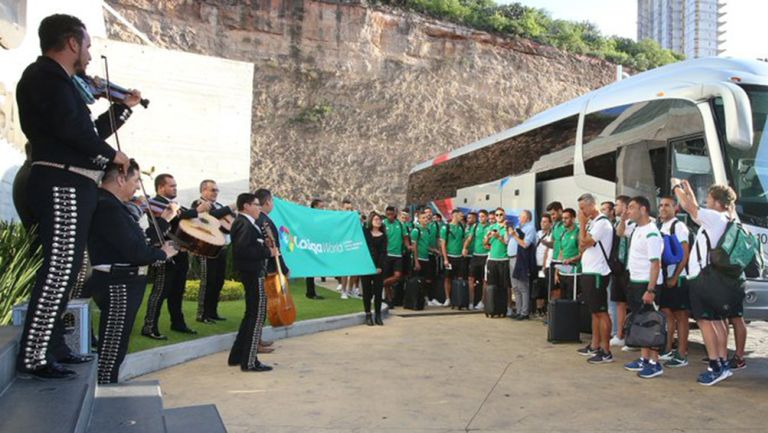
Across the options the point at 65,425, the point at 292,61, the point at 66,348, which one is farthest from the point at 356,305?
the point at 292,61

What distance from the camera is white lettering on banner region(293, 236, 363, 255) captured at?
1184cm

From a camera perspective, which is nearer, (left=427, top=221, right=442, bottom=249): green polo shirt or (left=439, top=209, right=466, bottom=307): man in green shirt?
(left=439, top=209, right=466, bottom=307): man in green shirt

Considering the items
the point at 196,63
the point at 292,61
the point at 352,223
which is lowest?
the point at 352,223

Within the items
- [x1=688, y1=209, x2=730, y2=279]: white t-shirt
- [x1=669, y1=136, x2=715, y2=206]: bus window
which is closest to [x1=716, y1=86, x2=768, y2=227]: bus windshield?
[x1=669, y1=136, x2=715, y2=206]: bus window

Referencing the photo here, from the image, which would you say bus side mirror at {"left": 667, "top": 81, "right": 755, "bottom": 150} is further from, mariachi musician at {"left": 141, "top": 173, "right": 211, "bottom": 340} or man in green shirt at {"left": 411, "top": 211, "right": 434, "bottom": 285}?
man in green shirt at {"left": 411, "top": 211, "right": 434, "bottom": 285}

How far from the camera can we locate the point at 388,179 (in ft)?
111

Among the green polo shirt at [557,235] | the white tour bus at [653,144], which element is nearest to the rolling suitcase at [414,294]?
the white tour bus at [653,144]

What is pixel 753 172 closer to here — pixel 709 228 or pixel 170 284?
pixel 709 228

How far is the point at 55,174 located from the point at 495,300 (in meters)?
9.53

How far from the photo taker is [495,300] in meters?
12.0

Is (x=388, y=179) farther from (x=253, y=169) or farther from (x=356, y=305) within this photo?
(x=356, y=305)

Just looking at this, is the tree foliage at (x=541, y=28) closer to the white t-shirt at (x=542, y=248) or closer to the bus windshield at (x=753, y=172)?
the white t-shirt at (x=542, y=248)

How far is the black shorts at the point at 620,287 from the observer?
8266mm

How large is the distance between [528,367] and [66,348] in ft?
16.5
